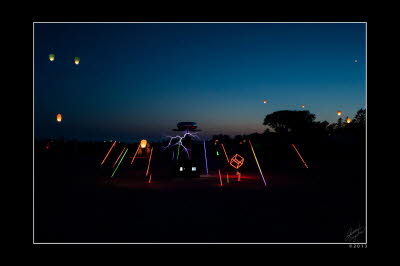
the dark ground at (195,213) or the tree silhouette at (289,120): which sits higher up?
the tree silhouette at (289,120)

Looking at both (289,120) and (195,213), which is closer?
(195,213)

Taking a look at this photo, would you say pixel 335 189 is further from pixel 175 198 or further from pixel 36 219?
pixel 36 219

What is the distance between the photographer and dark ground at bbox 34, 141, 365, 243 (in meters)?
6.16

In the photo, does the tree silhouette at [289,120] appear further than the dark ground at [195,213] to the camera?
Yes

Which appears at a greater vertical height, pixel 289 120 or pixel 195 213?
pixel 289 120

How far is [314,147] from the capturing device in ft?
Result: 100

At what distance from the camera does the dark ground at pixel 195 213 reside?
6160 mm

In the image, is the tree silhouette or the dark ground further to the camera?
the tree silhouette

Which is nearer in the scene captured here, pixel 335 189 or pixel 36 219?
pixel 36 219

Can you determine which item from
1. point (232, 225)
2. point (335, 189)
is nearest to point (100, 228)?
point (232, 225)

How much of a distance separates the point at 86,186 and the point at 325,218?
797 cm

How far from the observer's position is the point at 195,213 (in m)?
7.86

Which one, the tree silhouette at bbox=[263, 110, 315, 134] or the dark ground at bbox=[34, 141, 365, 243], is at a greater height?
the tree silhouette at bbox=[263, 110, 315, 134]

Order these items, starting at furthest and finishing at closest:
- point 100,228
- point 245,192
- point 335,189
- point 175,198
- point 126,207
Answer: point 335,189 < point 245,192 < point 175,198 < point 126,207 < point 100,228
